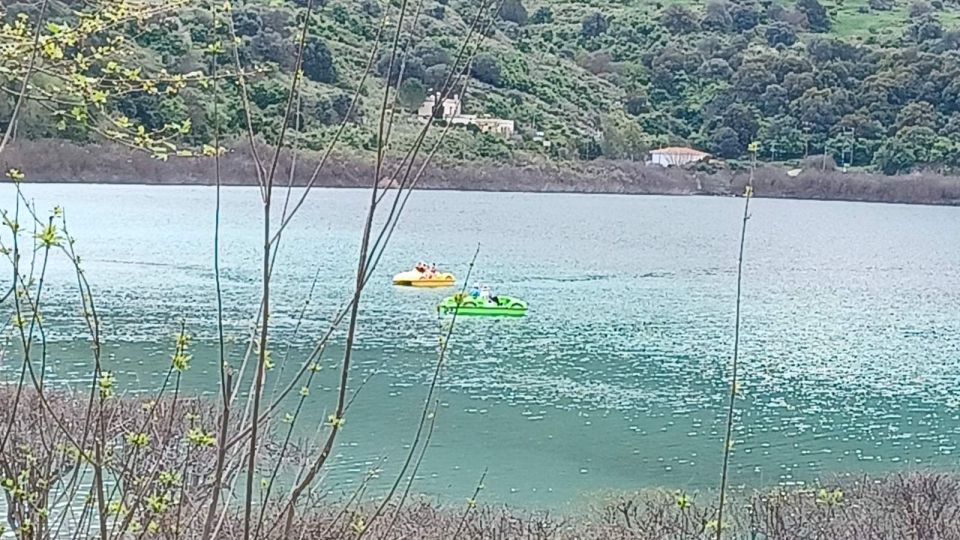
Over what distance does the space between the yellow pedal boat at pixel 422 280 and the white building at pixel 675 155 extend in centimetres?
4725

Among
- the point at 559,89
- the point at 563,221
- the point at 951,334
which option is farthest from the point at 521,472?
the point at 559,89

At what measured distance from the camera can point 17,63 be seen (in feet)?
14.4

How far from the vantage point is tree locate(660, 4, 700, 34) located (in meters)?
92.2

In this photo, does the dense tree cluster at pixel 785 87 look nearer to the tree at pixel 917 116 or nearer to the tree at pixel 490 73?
the tree at pixel 917 116

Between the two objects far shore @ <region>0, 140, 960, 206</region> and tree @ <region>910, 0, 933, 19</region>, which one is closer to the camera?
far shore @ <region>0, 140, 960, 206</region>

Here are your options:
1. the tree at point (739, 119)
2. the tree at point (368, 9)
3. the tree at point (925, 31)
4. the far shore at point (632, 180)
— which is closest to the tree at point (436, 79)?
the tree at point (368, 9)

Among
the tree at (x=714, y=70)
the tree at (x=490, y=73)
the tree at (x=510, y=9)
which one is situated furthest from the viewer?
the tree at (x=714, y=70)

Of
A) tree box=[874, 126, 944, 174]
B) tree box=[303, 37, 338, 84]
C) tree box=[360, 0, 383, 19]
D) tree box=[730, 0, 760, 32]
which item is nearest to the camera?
tree box=[360, 0, 383, 19]

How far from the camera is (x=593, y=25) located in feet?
296

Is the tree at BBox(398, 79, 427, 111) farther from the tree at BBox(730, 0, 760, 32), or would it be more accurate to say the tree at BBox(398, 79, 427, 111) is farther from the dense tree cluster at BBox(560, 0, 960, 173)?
the tree at BBox(730, 0, 760, 32)

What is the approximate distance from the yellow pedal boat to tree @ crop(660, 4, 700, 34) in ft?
195

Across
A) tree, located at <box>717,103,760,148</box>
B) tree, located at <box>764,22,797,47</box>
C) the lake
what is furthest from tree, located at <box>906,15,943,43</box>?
the lake

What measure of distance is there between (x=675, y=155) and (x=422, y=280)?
4939 centimetres

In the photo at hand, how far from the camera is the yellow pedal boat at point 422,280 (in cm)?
3669
